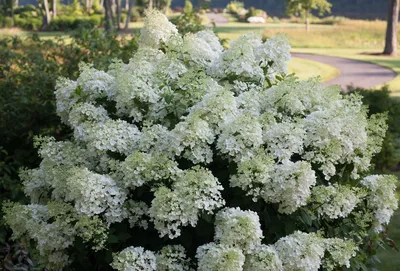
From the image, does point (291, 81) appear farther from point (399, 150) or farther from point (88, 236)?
point (399, 150)

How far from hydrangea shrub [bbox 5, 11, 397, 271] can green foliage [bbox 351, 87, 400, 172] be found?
481 cm

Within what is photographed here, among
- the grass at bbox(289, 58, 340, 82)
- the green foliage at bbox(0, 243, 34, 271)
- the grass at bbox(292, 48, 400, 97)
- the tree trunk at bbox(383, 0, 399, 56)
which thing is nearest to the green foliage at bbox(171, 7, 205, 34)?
the green foliage at bbox(0, 243, 34, 271)

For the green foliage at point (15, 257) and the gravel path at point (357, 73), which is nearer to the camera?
the green foliage at point (15, 257)

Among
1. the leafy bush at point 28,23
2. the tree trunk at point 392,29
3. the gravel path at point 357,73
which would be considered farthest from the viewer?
the leafy bush at point 28,23

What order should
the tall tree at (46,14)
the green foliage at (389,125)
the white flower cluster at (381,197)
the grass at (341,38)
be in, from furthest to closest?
the tall tree at (46,14), the grass at (341,38), the green foliage at (389,125), the white flower cluster at (381,197)

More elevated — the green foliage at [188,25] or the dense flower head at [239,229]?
the green foliage at [188,25]

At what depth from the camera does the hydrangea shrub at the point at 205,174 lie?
282 centimetres

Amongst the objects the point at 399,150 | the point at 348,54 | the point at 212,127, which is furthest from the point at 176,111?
the point at 348,54

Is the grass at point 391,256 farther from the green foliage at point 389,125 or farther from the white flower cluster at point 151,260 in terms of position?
the white flower cluster at point 151,260

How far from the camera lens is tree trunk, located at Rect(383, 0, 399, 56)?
16.5m

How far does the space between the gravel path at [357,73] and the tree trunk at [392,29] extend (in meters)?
0.88

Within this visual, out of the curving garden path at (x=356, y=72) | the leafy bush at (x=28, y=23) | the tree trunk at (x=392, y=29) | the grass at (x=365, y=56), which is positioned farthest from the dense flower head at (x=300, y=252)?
the leafy bush at (x=28, y=23)

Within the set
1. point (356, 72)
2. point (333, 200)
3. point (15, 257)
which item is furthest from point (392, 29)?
point (333, 200)

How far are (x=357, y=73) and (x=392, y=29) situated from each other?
215 centimetres
